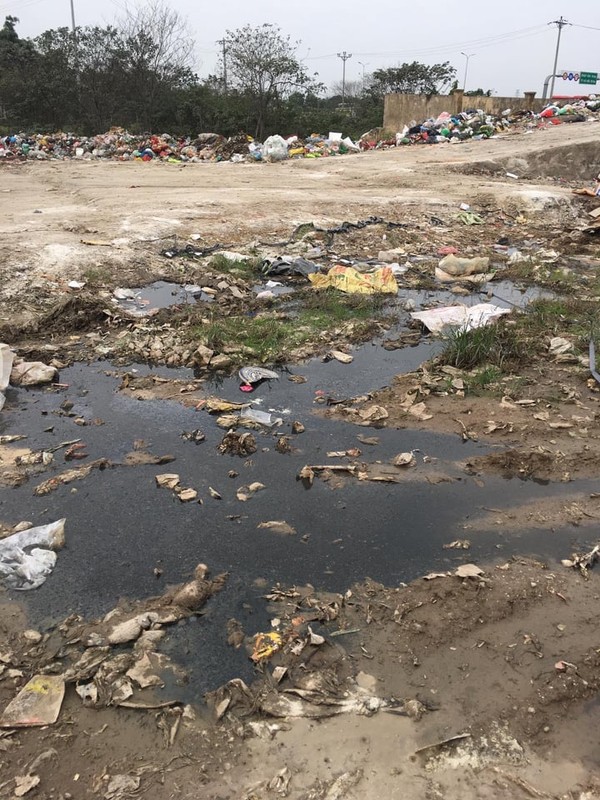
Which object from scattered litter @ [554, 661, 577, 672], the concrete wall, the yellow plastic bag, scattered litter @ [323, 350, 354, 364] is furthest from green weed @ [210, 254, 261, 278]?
the concrete wall

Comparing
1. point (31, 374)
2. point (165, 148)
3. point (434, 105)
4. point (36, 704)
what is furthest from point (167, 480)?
point (434, 105)

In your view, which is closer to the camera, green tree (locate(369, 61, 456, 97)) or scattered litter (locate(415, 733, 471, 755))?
scattered litter (locate(415, 733, 471, 755))

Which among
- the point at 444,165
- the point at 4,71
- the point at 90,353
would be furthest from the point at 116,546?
the point at 4,71

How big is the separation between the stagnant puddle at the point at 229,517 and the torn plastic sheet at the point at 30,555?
0.04 meters

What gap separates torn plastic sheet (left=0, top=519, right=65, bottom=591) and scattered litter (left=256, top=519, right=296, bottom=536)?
0.87 m

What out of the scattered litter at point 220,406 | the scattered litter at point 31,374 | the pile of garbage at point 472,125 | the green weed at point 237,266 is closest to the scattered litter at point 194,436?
the scattered litter at point 220,406

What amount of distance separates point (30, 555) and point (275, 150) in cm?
1384

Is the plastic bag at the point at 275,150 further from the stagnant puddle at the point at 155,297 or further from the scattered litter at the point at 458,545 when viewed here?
the scattered litter at the point at 458,545

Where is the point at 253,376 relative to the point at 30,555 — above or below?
above

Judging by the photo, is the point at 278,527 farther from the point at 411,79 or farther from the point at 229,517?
the point at 411,79

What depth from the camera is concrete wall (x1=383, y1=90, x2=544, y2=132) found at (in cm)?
1881

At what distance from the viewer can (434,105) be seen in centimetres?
1883

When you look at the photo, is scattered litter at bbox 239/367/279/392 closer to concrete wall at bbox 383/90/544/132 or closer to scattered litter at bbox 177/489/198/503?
scattered litter at bbox 177/489/198/503

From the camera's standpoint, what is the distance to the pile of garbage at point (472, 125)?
1578 centimetres
